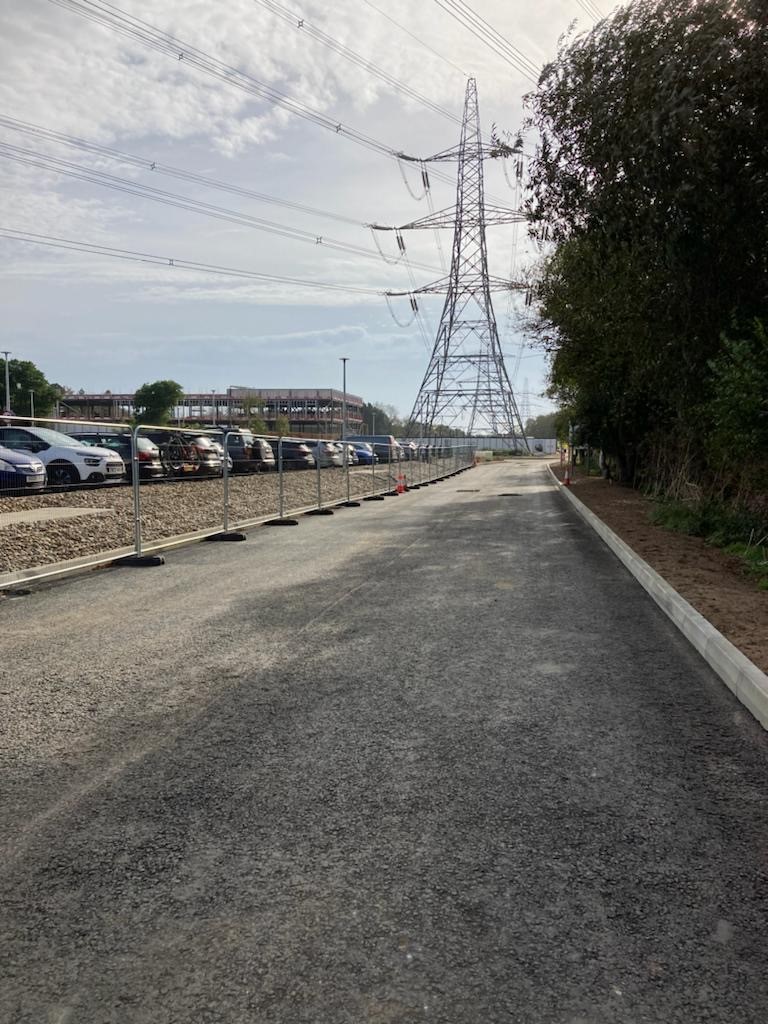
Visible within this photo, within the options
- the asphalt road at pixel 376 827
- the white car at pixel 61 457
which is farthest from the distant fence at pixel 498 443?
the asphalt road at pixel 376 827

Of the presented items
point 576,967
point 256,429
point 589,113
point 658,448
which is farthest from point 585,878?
point 256,429

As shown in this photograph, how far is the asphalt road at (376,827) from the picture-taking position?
232 centimetres

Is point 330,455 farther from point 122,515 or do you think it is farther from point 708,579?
point 708,579

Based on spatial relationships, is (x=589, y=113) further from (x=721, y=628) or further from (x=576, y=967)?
(x=576, y=967)

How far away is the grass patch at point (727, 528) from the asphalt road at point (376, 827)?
405cm

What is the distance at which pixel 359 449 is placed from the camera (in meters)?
46.5

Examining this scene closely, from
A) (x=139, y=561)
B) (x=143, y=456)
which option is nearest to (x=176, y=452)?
(x=143, y=456)

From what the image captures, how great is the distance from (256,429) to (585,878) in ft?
394

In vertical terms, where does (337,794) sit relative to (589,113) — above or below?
below

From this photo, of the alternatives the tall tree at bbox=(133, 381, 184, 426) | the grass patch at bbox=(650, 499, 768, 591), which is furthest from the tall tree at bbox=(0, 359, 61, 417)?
the grass patch at bbox=(650, 499, 768, 591)

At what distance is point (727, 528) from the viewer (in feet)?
43.1

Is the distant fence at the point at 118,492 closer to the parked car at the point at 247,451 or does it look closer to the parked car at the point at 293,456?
the parked car at the point at 247,451

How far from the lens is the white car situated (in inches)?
392

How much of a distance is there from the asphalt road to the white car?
146 inches
